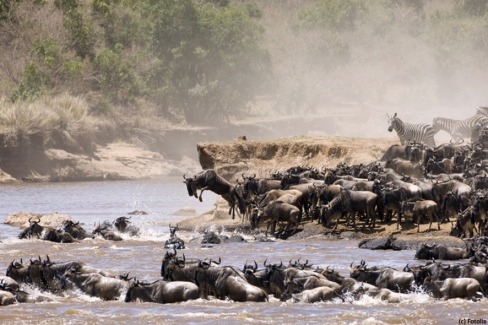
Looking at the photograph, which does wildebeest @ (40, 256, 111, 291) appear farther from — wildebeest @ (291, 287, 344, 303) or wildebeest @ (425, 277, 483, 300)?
wildebeest @ (425, 277, 483, 300)

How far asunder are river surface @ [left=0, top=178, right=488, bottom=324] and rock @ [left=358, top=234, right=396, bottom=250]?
28 cm

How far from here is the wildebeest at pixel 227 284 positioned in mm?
12512

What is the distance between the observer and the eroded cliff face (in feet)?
87.8

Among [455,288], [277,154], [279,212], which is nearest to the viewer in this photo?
[455,288]

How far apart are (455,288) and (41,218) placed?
15627mm

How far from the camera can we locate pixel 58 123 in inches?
1841

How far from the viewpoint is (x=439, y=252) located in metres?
15.6

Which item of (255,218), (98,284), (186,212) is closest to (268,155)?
(186,212)

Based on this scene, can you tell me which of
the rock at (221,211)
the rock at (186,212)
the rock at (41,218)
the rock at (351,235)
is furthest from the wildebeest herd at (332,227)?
the rock at (186,212)

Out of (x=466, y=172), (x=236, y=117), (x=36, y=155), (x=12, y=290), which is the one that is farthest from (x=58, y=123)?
(x=12, y=290)

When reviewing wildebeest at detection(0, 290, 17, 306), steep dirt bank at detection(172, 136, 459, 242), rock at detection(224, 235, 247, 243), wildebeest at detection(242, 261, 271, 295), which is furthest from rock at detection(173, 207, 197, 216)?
wildebeest at detection(0, 290, 17, 306)

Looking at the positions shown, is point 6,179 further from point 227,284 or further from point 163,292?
point 227,284

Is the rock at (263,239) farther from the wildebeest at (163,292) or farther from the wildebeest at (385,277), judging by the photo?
the wildebeest at (163,292)

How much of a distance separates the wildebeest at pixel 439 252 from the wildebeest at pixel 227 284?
167 inches
